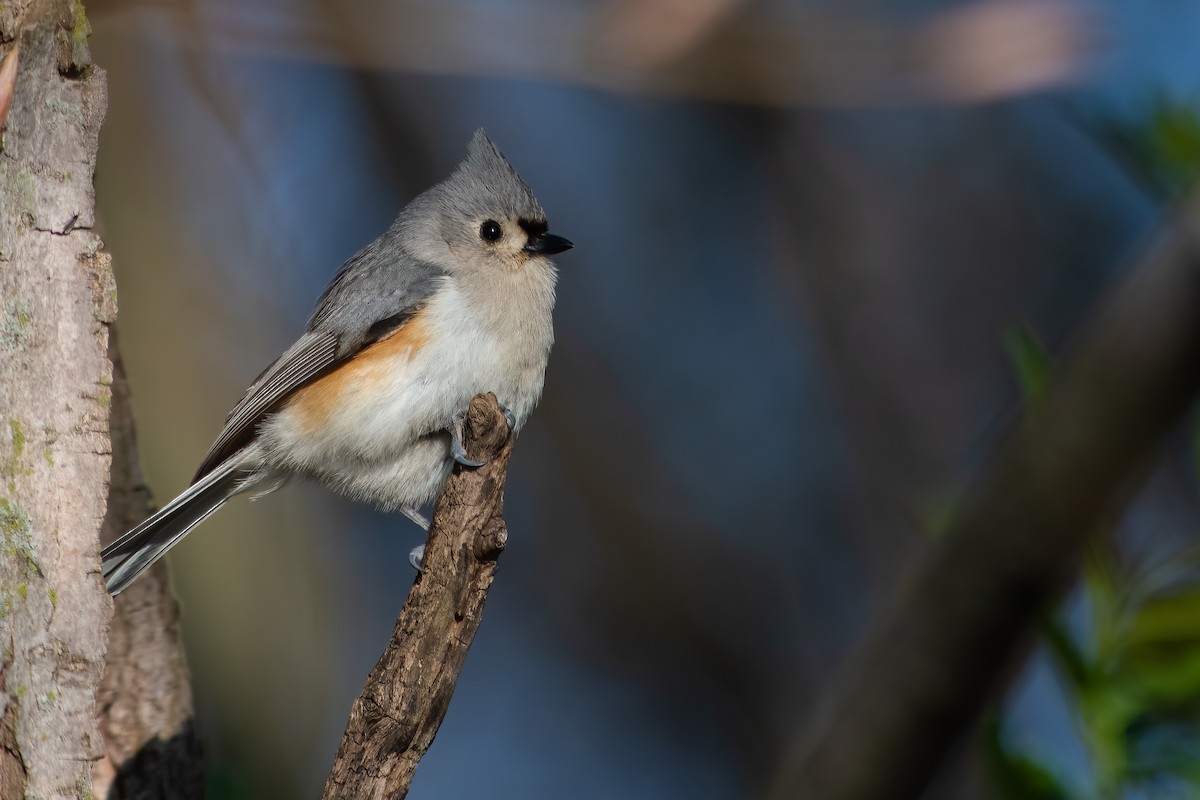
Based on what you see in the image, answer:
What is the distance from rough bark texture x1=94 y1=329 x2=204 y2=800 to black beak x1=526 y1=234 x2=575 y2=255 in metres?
1.21

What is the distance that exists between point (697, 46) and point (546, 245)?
3.09ft

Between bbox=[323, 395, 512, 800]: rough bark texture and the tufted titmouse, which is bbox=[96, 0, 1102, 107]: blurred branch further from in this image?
bbox=[323, 395, 512, 800]: rough bark texture

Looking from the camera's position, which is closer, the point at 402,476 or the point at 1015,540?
the point at 1015,540

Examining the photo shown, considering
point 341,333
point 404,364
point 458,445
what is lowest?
point 458,445

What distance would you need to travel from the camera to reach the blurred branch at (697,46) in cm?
348

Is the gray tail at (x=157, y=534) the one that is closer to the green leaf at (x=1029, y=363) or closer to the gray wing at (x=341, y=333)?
the gray wing at (x=341, y=333)

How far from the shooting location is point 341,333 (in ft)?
11.0

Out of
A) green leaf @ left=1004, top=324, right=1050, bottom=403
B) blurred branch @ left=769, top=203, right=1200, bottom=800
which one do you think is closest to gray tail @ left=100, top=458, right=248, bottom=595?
blurred branch @ left=769, top=203, right=1200, bottom=800

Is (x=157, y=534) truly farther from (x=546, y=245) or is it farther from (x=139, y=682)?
(x=546, y=245)

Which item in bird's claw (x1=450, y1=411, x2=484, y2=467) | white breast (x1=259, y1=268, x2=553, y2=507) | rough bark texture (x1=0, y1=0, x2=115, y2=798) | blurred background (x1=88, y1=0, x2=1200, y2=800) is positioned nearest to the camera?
rough bark texture (x1=0, y1=0, x2=115, y2=798)

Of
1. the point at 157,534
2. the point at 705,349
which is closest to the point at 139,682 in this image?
the point at 157,534

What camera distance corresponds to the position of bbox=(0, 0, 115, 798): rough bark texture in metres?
2.04

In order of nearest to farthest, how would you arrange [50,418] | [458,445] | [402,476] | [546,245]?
[50,418]
[458,445]
[402,476]
[546,245]

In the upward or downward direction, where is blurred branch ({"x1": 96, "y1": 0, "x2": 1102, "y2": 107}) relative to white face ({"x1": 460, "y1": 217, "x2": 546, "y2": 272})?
upward
